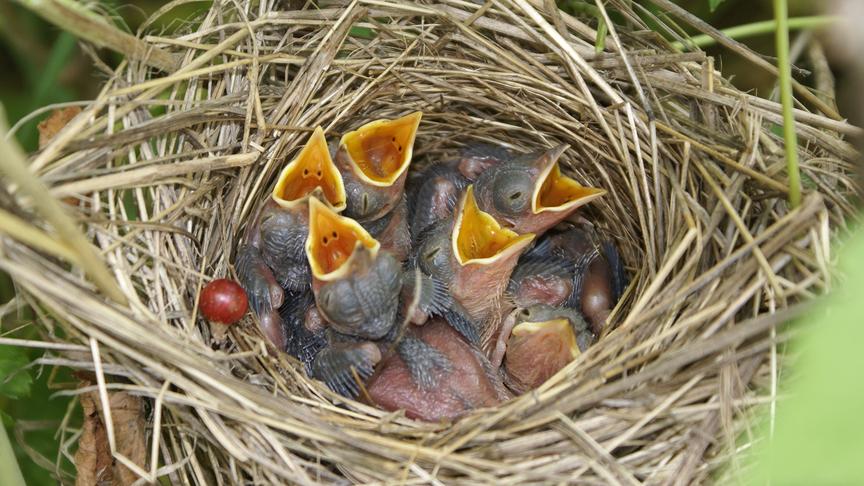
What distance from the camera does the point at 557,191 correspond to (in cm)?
163

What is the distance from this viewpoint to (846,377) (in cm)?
Answer: 40

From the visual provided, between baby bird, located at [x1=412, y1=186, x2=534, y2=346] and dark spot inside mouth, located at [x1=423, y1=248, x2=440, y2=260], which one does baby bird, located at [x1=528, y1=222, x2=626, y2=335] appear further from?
dark spot inside mouth, located at [x1=423, y1=248, x2=440, y2=260]

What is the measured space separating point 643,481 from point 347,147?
892 mm

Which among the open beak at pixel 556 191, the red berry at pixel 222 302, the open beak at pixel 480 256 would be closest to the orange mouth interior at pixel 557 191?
the open beak at pixel 556 191

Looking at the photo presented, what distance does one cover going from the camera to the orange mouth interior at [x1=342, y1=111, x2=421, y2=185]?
1.53 m

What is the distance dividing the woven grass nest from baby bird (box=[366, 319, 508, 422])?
0.35ft

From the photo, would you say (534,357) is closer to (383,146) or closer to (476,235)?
(476,235)

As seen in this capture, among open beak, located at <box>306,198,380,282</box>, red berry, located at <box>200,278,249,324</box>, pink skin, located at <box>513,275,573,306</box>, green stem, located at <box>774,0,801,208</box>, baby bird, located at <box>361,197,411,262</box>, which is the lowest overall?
pink skin, located at <box>513,275,573,306</box>

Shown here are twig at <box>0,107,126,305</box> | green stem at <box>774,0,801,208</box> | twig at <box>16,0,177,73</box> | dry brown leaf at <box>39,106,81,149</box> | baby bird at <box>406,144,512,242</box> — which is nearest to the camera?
twig at <box>0,107,126,305</box>

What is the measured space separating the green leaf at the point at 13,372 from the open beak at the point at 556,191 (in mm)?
1009

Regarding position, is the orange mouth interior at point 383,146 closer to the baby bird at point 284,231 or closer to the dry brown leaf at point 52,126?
the baby bird at point 284,231

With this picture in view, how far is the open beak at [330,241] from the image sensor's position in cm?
134

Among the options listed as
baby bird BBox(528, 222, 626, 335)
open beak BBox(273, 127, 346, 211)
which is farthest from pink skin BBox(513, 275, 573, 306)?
open beak BBox(273, 127, 346, 211)

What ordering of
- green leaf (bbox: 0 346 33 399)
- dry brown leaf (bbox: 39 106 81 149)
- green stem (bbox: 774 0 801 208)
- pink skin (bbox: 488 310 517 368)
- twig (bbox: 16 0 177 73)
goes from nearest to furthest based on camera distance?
green stem (bbox: 774 0 801 208) → twig (bbox: 16 0 177 73) → green leaf (bbox: 0 346 33 399) → dry brown leaf (bbox: 39 106 81 149) → pink skin (bbox: 488 310 517 368)
